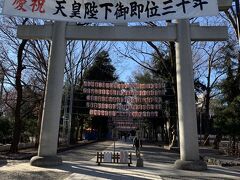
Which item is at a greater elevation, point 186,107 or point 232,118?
point 232,118

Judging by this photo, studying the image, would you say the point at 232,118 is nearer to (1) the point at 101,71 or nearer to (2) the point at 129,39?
(2) the point at 129,39

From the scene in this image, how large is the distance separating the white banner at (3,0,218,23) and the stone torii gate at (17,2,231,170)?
5.26 feet

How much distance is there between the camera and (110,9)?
15.2 metres

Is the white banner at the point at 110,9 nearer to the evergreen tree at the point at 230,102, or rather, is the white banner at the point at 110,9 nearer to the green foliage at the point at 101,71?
the evergreen tree at the point at 230,102

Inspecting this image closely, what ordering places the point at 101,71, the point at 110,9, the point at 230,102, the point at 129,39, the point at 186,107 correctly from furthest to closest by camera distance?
the point at 101,71
the point at 230,102
the point at 129,39
the point at 186,107
the point at 110,9

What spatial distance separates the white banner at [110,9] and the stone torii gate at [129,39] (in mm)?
1603

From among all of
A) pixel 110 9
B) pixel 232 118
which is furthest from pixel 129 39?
pixel 232 118

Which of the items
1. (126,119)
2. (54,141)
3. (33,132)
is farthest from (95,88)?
(33,132)

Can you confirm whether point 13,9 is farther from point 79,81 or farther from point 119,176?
point 79,81

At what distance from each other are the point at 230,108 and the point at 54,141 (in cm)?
1573

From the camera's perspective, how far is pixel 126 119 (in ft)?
69.7

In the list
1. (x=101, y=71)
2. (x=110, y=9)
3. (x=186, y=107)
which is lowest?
(x=186, y=107)

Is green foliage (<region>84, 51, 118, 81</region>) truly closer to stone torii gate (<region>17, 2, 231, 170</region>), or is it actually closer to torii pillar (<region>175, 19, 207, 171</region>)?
stone torii gate (<region>17, 2, 231, 170</region>)

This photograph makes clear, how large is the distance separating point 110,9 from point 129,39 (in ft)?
→ 6.75
